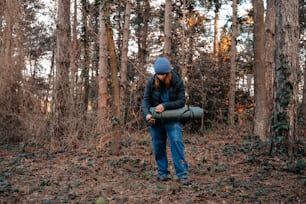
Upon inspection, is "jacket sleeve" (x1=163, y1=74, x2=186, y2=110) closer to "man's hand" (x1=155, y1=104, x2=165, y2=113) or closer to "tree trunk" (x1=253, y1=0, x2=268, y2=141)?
"man's hand" (x1=155, y1=104, x2=165, y2=113)

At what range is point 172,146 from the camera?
5.65m

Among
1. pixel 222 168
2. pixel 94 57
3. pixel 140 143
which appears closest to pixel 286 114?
pixel 222 168

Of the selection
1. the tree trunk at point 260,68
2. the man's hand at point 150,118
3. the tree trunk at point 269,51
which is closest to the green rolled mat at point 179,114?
the man's hand at point 150,118

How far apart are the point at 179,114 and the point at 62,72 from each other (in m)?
4.77

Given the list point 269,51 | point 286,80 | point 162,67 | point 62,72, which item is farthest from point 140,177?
point 269,51

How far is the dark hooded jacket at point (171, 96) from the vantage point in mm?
5645

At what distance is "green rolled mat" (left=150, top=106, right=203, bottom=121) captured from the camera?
18.3 feet

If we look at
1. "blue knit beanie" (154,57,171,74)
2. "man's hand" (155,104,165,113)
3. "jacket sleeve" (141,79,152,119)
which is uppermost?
"blue knit beanie" (154,57,171,74)

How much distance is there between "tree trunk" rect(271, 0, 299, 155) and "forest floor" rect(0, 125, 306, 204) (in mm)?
431

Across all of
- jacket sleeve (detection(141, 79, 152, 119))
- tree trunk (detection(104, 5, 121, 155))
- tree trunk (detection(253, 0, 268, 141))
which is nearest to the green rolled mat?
jacket sleeve (detection(141, 79, 152, 119))

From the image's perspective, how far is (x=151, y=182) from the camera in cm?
578

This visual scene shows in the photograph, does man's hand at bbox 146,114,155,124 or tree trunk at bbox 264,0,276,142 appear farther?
tree trunk at bbox 264,0,276,142

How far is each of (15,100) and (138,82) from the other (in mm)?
4431

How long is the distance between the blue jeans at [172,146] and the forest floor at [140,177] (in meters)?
0.23
